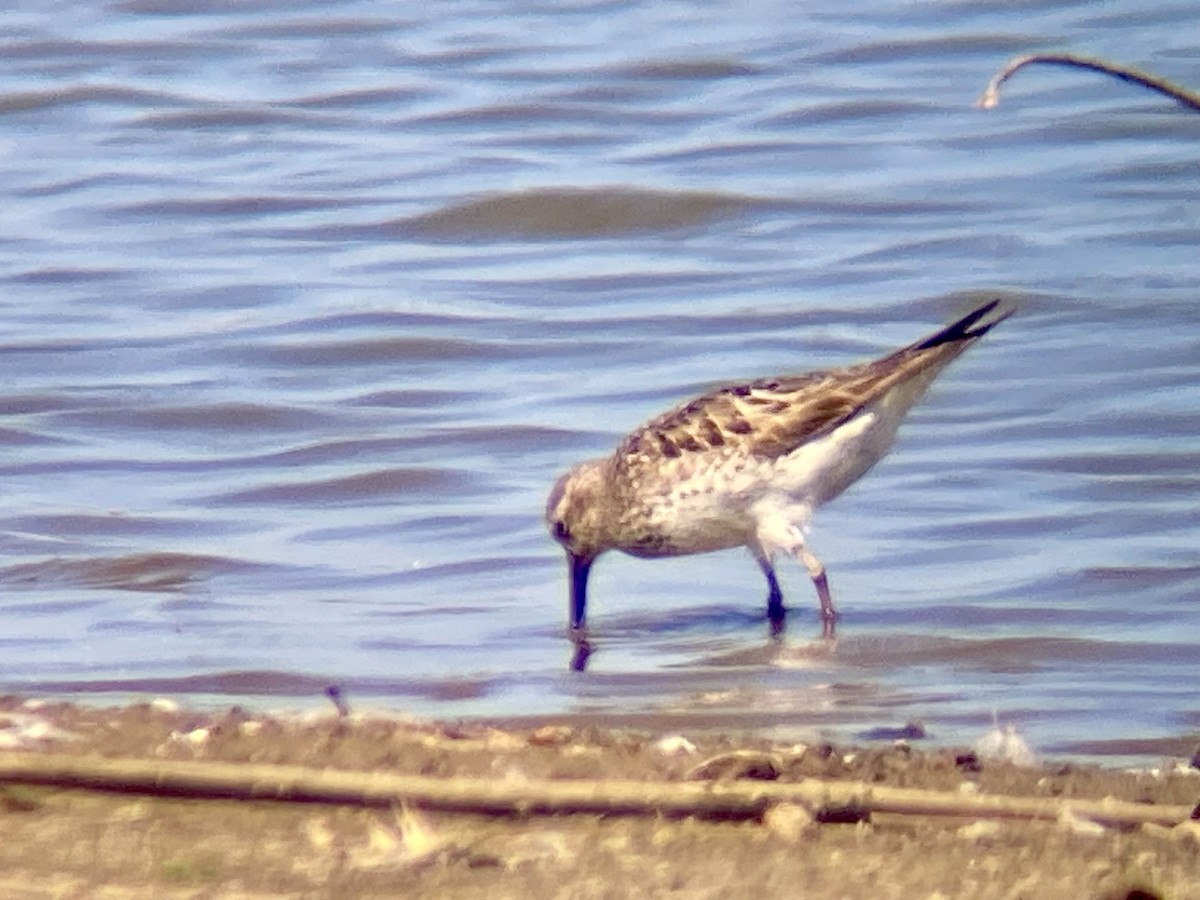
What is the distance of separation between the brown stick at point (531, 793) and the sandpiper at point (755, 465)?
3845 millimetres

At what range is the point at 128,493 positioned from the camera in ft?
30.4

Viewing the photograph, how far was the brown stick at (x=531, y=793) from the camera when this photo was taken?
156 inches

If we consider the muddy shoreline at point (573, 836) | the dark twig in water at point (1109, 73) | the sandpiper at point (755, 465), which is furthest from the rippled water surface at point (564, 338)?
the dark twig in water at point (1109, 73)

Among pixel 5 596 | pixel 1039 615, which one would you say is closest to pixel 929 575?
pixel 1039 615

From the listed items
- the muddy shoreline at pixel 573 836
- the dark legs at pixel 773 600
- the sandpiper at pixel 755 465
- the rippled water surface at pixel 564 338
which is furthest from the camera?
the sandpiper at pixel 755 465

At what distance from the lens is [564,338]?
1126 cm

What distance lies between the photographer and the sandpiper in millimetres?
8031

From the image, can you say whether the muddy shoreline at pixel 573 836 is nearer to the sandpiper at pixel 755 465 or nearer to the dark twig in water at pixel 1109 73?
the dark twig in water at pixel 1109 73

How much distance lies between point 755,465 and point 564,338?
3.27 meters

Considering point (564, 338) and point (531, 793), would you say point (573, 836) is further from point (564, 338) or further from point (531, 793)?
point (564, 338)

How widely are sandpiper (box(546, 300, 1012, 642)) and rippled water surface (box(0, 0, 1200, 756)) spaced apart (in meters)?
0.22

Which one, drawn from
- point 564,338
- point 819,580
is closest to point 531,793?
point 819,580

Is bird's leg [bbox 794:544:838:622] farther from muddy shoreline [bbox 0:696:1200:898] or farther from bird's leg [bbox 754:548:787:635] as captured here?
muddy shoreline [bbox 0:696:1200:898]

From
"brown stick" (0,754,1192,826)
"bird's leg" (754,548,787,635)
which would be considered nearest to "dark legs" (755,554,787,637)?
"bird's leg" (754,548,787,635)
